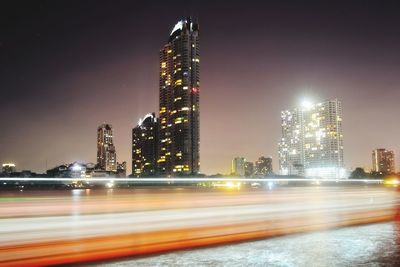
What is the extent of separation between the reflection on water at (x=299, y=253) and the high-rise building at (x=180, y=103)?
514 feet

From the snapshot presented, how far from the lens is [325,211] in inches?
648

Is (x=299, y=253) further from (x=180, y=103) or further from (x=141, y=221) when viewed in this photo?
(x=180, y=103)

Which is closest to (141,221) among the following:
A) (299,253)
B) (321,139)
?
(299,253)

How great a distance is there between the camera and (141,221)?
10578 millimetres

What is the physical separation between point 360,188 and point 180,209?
1153 centimetres

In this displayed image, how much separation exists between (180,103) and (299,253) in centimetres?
16916

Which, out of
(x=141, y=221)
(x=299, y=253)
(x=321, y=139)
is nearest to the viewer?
(x=299, y=253)

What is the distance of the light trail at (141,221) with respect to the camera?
8.42 m

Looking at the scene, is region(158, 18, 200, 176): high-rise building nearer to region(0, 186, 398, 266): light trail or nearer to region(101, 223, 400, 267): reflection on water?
region(0, 186, 398, 266): light trail

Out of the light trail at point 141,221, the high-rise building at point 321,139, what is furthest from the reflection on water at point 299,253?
the high-rise building at point 321,139

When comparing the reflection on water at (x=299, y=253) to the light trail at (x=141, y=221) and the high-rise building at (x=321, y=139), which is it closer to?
the light trail at (x=141, y=221)

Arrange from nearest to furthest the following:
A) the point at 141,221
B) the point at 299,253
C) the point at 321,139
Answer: the point at 299,253 < the point at 141,221 < the point at 321,139

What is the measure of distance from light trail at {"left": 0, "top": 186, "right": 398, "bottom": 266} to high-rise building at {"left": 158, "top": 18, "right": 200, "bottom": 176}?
500ft

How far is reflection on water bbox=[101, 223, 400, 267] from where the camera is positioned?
25.8 feet
